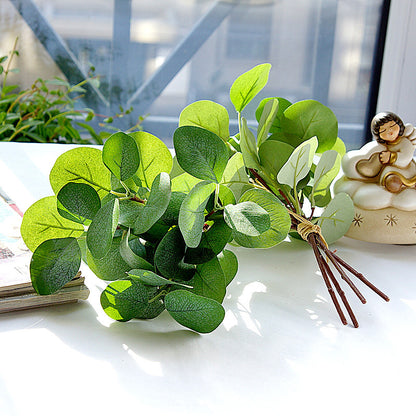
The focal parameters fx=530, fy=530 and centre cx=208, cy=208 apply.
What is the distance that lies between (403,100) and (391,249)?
198cm

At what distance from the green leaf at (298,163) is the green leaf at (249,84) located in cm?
9

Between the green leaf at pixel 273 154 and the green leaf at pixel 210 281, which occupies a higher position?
the green leaf at pixel 273 154

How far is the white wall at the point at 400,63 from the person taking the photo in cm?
234

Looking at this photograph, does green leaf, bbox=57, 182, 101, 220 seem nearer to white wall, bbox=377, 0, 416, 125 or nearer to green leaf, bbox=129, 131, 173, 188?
green leaf, bbox=129, 131, 173, 188

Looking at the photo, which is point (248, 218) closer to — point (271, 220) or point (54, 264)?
point (271, 220)

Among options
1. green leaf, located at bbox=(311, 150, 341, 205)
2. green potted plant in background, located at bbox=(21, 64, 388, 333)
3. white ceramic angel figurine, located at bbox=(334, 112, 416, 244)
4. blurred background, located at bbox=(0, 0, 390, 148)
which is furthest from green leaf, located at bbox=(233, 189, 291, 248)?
blurred background, located at bbox=(0, 0, 390, 148)

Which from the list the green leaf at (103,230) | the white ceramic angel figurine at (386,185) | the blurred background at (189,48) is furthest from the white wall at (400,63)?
the green leaf at (103,230)

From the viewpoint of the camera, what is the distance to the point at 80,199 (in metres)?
0.39

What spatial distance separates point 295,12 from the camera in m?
2.41

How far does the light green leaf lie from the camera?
464 mm

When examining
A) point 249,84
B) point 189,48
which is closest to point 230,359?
point 249,84

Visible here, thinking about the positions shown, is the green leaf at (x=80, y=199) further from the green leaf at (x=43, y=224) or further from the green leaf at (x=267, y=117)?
the green leaf at (x=267, y=117)

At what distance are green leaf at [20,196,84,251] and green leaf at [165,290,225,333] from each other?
10 centimetres

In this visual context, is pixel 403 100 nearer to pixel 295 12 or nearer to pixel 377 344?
pixel 295 12
